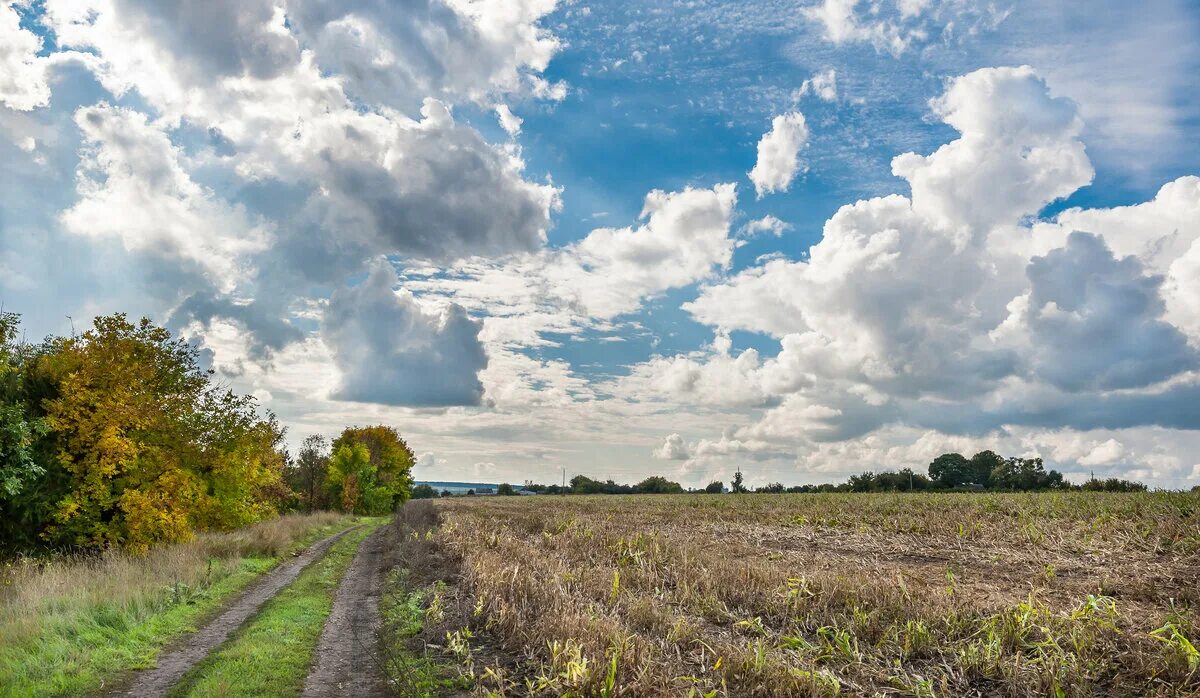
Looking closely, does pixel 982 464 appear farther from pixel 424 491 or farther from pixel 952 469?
pixel 424 491

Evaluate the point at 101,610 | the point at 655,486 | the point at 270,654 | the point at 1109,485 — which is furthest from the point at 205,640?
the point at 655,486

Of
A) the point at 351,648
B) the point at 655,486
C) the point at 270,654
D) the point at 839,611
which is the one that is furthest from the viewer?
the point at 655,486

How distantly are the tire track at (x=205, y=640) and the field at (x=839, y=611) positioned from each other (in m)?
3.87

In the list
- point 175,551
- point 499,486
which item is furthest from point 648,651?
point 499,486

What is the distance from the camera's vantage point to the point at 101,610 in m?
14.5

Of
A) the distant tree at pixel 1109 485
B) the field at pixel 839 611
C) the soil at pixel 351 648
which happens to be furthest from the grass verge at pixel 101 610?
the distant tree at pixel 1109 485

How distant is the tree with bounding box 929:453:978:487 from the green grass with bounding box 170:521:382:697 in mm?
90792

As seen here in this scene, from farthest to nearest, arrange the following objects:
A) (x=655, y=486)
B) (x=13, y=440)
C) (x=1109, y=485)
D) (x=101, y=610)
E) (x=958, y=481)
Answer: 1. (x=655, y=486)
2. (x=958, y=481)
3. (x=1109, y=485)
4. (x=13, y=440)
5. (x=101, y=610)

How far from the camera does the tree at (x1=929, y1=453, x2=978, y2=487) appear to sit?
92188mm

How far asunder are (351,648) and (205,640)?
364 cm

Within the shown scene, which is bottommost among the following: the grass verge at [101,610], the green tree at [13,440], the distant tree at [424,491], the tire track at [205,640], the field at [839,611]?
the distant tree at [424,491]

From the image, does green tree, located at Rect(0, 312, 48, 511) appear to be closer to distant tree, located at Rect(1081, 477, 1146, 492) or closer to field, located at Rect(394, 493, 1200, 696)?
field, located at Rect(394, 493, 1200, 696)

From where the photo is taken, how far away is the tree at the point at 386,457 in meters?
97.7

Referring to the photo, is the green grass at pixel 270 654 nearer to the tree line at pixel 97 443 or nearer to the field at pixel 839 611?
the field at pixel 839 611
